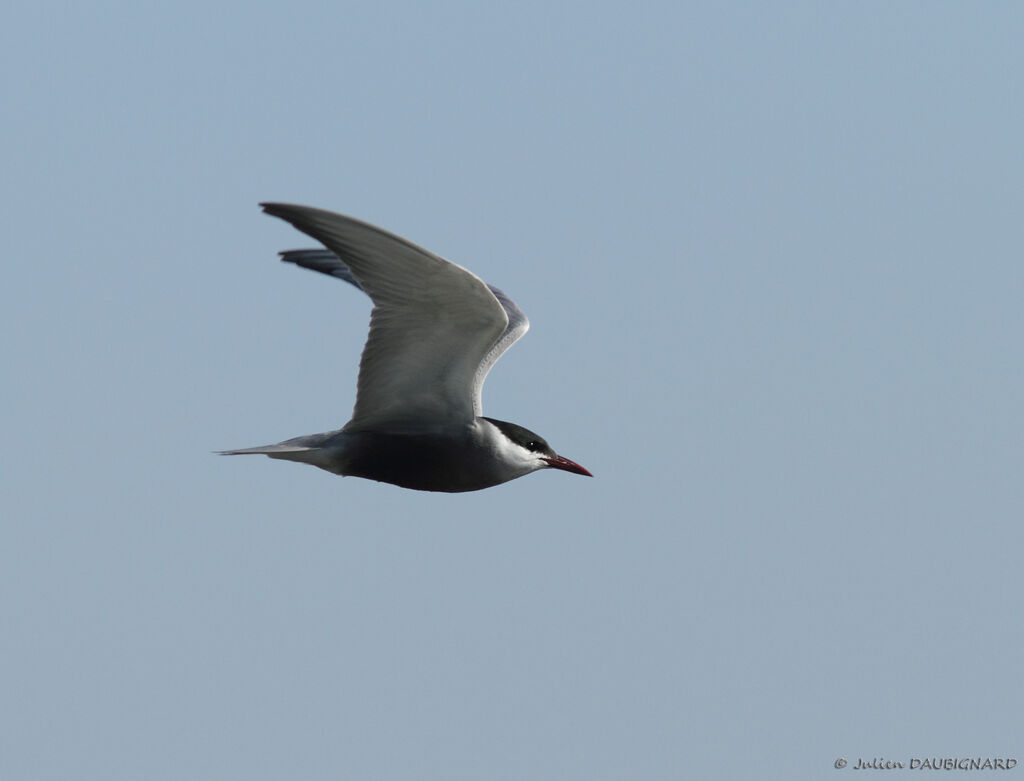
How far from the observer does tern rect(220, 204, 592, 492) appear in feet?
35.6

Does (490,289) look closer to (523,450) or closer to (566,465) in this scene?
(523,450)

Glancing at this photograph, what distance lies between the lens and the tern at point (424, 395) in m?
10.9

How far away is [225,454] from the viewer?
11297 millimetres

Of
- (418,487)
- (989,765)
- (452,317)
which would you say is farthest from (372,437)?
(989,765)

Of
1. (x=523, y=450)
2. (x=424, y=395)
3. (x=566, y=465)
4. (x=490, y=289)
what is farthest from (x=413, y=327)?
(x=566, y=465)

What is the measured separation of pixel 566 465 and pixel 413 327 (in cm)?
225

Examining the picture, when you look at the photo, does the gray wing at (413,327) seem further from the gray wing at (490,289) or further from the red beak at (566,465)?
the red beak at (566,465)

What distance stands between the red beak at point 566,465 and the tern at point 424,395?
117mm

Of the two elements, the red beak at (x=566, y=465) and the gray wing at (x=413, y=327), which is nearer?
the gray wing at (x=413, y=327)

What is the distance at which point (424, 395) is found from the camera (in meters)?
11.7

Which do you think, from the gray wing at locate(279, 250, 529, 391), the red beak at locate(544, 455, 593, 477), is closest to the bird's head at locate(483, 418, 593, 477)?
the red beak at locate(544, 455, 593, 477)

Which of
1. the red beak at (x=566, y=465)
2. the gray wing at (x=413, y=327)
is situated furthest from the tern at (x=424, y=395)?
the red beak at (x=566, y=465)

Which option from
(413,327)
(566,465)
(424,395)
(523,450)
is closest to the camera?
(413,327)

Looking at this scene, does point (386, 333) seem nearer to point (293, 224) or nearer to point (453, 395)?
point (453, 395)
